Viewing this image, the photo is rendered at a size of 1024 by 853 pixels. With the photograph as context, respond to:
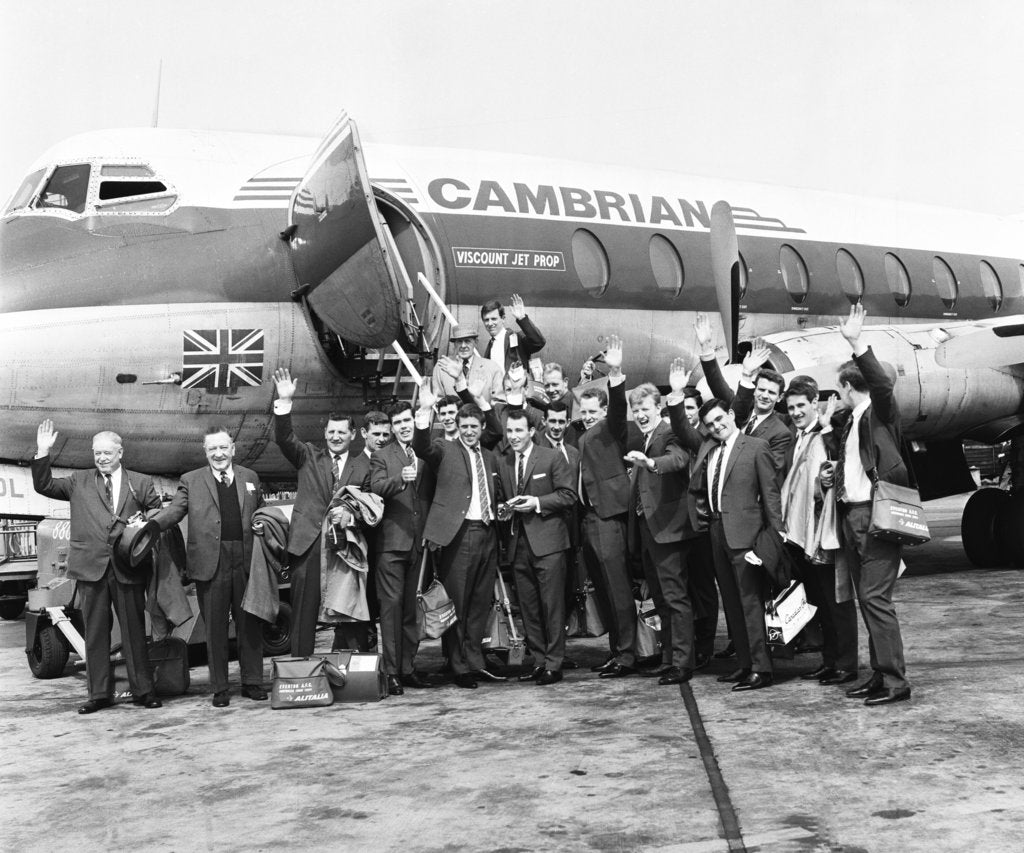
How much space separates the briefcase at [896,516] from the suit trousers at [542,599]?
6.80 feet

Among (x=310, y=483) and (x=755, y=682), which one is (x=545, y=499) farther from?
(x=755, y=682)

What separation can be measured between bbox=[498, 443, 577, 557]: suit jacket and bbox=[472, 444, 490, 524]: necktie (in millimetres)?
170

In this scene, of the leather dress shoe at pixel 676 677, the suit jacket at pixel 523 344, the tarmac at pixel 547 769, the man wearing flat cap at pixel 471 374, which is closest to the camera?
the tarmac at pixel 547 769

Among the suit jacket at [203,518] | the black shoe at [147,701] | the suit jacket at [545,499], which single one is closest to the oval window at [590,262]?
the suit jacket at [545,499]

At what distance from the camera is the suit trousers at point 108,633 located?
732cm

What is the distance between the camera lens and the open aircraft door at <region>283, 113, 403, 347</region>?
895cm

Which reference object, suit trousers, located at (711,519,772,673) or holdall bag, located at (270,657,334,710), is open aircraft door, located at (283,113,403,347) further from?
suit trousers, located at (711,519,772,673)

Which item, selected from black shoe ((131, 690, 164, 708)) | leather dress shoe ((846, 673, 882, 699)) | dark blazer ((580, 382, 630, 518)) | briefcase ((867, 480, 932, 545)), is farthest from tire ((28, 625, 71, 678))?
briefcase ((867, 480, 932, 545))

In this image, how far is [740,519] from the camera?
7.32 m

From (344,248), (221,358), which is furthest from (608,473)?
(221,358)

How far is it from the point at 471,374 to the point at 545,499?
6.21 ft

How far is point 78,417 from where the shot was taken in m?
8.95

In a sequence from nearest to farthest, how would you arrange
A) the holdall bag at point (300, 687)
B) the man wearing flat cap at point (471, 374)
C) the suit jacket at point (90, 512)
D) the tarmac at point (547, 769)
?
the tarmac at point (547, 769), the holdall bag at point (300, 687), the suit jacket at point (90, 512), the man wearing flat cap at point (471, 374)

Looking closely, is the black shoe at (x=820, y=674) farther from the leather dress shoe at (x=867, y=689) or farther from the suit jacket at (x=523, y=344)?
the suit jacket at (x=523, y=344)
